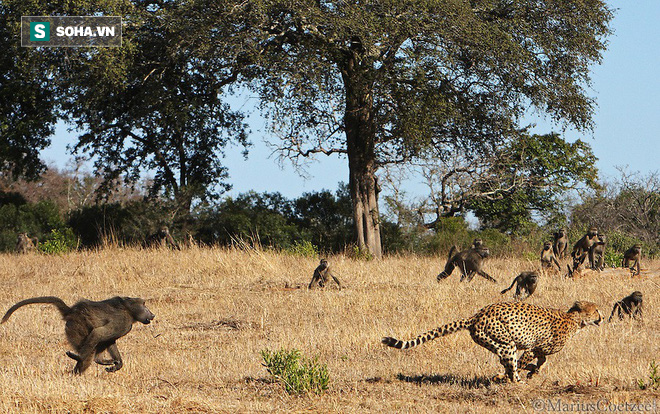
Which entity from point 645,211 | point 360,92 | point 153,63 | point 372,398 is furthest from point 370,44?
point 645,211

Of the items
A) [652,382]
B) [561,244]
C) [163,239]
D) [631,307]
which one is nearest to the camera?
[652,382]

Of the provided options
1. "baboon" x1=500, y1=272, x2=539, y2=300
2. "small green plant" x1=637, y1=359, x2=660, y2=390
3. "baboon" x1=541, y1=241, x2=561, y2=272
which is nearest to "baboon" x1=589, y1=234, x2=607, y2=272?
"baboon" x1=541, y1=241, x2=561, y2=272

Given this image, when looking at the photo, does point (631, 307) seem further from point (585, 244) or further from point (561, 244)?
point (561, 244)

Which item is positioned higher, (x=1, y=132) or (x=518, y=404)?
(x=1, y=132)

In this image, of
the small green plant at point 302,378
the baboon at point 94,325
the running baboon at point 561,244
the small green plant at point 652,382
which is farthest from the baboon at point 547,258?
the baboon at point 94,325

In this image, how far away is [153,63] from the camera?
82.8 feet

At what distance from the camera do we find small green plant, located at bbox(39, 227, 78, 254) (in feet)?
79.2

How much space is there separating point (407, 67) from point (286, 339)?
42.2 ft

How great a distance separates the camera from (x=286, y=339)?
11211 mm

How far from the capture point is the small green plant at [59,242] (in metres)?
24.1

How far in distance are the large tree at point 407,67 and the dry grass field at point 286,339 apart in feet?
17.0

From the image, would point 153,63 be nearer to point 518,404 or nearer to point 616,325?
point 616,325

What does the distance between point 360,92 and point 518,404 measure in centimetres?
1639

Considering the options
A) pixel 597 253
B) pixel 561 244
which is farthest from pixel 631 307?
pixel 561 244
